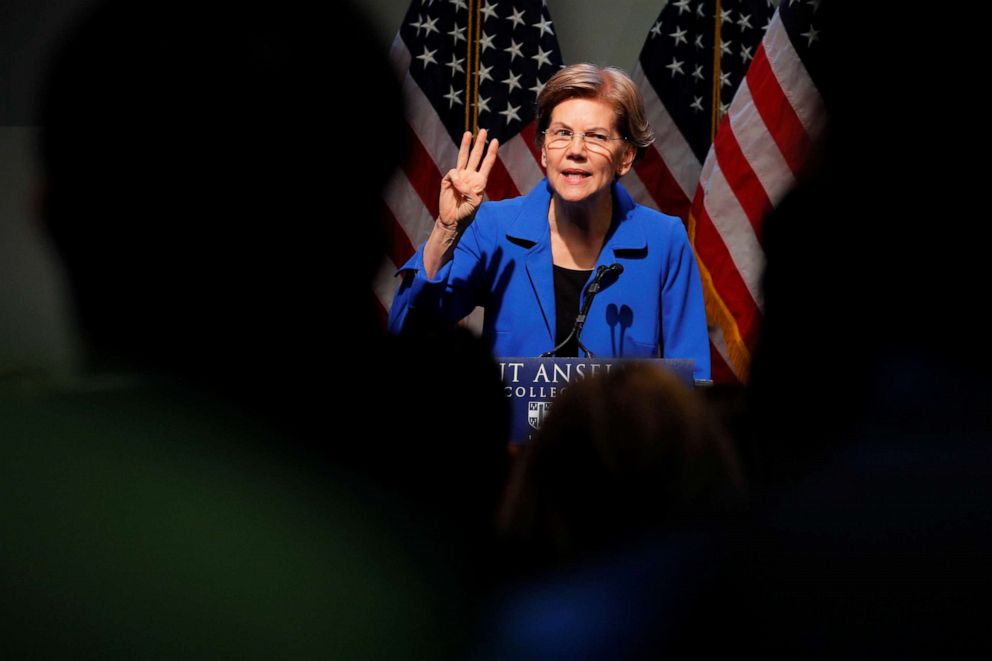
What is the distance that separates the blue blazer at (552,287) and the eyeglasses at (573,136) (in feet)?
0.48

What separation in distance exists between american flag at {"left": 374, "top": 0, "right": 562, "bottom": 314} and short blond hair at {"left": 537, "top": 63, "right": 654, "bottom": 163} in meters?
1.31

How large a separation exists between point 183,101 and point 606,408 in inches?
12.0

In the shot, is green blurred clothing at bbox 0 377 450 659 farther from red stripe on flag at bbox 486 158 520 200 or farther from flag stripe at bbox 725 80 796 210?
red stripe on flag at bbox 486 158 520 200

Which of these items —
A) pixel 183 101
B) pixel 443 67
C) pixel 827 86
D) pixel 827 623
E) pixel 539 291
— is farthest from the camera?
Answer: pixel 443 67

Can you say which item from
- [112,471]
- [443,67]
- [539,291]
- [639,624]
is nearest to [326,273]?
[112,471]

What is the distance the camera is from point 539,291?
6.98 ft

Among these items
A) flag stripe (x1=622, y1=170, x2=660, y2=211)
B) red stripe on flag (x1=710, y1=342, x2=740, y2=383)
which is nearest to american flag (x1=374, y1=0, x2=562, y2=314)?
flag stripe (x1=622, y1=170, x2=660, y2=211)

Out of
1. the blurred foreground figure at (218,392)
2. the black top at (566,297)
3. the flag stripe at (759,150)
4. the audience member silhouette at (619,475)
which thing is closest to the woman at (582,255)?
the black top at (566,297)

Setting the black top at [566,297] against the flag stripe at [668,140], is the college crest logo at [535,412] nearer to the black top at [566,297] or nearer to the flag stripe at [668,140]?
the black top at [566,297]

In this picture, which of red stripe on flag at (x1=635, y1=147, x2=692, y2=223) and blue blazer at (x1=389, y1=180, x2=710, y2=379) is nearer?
blue blazer at (x1=389, y1=180, x2=710, y2=379)

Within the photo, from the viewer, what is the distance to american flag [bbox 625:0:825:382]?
3201 mm

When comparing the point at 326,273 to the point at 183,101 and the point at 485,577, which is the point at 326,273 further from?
the point at 485,577

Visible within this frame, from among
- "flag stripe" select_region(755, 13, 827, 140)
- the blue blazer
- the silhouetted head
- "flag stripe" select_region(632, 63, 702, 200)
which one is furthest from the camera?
"flag stripe" select_region(632, 63, 702, 200)

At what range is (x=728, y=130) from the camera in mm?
3258
